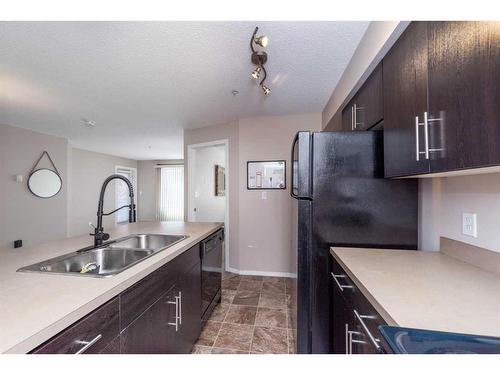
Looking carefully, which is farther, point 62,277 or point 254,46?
point 254,46

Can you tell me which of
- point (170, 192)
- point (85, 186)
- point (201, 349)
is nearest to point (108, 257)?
point (201, 349)

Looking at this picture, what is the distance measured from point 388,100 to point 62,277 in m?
1.75

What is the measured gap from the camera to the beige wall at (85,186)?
501cm

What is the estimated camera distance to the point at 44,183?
3791 mm

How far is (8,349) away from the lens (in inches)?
18.1

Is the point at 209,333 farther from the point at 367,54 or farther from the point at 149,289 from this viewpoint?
the point at 367,54

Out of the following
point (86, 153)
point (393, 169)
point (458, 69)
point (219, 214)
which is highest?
point (86, 153)

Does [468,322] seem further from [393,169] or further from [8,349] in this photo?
[8,349]

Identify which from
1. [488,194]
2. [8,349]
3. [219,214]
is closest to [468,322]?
[488,194]

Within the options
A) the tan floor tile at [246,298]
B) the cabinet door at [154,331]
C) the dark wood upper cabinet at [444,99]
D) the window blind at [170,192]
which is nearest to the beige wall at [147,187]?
the window blind at [170,192]

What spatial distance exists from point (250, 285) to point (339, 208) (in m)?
1.89

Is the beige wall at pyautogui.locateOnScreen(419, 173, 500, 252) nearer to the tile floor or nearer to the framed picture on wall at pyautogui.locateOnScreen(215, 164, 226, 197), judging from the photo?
the tile floor

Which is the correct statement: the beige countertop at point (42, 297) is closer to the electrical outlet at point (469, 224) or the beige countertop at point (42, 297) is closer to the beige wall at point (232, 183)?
the electrical outlet at point (469, 224)

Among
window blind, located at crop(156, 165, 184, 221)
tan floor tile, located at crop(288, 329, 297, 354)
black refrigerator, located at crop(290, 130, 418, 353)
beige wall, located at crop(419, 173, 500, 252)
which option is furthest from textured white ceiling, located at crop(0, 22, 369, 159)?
window blind, located at crop(156, 165, 184, 221)
